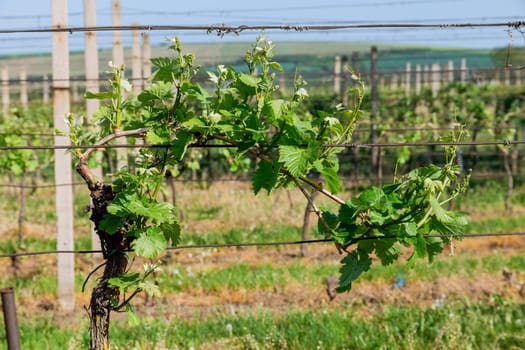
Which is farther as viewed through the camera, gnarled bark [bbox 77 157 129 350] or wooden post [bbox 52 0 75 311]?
wooden post [bbox 52 0 75 311]

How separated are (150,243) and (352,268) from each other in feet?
2.29

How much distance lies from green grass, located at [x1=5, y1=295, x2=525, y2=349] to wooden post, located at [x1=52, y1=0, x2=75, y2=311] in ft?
1.63

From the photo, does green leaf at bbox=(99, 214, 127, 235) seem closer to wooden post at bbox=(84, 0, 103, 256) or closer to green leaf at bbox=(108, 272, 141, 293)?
green leaf at bbox=(108, 272, 141, 293)

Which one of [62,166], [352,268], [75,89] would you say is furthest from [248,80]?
[75,89]

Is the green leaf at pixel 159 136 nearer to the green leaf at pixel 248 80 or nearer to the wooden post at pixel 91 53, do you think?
the green leaf at pixel 248 80

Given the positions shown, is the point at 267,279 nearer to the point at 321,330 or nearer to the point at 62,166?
the point at 321,330

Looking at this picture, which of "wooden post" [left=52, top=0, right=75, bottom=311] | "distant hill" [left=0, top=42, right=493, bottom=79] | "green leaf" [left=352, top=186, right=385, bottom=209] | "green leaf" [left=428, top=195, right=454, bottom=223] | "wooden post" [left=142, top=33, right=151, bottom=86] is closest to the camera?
"green leaf" [left=428, top=195, right=454, bottom=223]

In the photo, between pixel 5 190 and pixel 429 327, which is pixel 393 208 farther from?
pixel 5 190

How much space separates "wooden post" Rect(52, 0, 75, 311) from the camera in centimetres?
545

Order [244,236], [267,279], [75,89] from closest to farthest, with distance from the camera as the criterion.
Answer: [267,279] → [244,236] → [75,89]

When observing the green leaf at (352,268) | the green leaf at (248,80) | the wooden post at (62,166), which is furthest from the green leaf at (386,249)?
the wooden post at (62,166)

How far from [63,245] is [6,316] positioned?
9.07 ft

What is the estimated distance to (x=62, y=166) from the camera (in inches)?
223

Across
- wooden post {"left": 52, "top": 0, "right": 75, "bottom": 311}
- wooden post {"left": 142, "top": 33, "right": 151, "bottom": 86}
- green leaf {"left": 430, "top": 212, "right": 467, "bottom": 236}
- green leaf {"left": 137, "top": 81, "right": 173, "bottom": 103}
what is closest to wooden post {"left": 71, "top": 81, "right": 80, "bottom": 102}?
wooden post {"left": 142, "top": 33, "right": 151, "bottom": 86}
